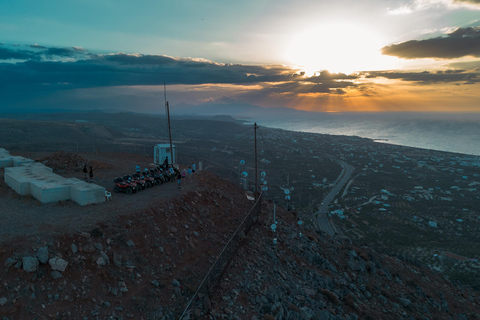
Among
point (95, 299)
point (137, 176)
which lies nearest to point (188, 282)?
point (95, 299)

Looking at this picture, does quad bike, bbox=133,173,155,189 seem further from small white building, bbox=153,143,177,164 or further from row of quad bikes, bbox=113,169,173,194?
small white building, bbox=153,143,177,164

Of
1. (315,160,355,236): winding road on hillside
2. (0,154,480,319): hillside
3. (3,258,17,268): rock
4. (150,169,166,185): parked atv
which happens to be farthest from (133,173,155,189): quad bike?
(315,160,355,236): winding road on hillside

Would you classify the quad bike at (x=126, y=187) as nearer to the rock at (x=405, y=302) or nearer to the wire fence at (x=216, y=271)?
the wire fence at (x=216, y=271)

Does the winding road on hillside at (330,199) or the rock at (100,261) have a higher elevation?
the rock at (100,261)

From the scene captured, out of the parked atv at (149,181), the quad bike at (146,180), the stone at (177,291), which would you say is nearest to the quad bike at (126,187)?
the quad bike at (146,180)

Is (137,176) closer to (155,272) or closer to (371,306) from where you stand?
(155,272)

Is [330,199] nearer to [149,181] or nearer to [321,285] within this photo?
[321,285]

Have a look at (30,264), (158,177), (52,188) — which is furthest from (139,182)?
(30,264)
